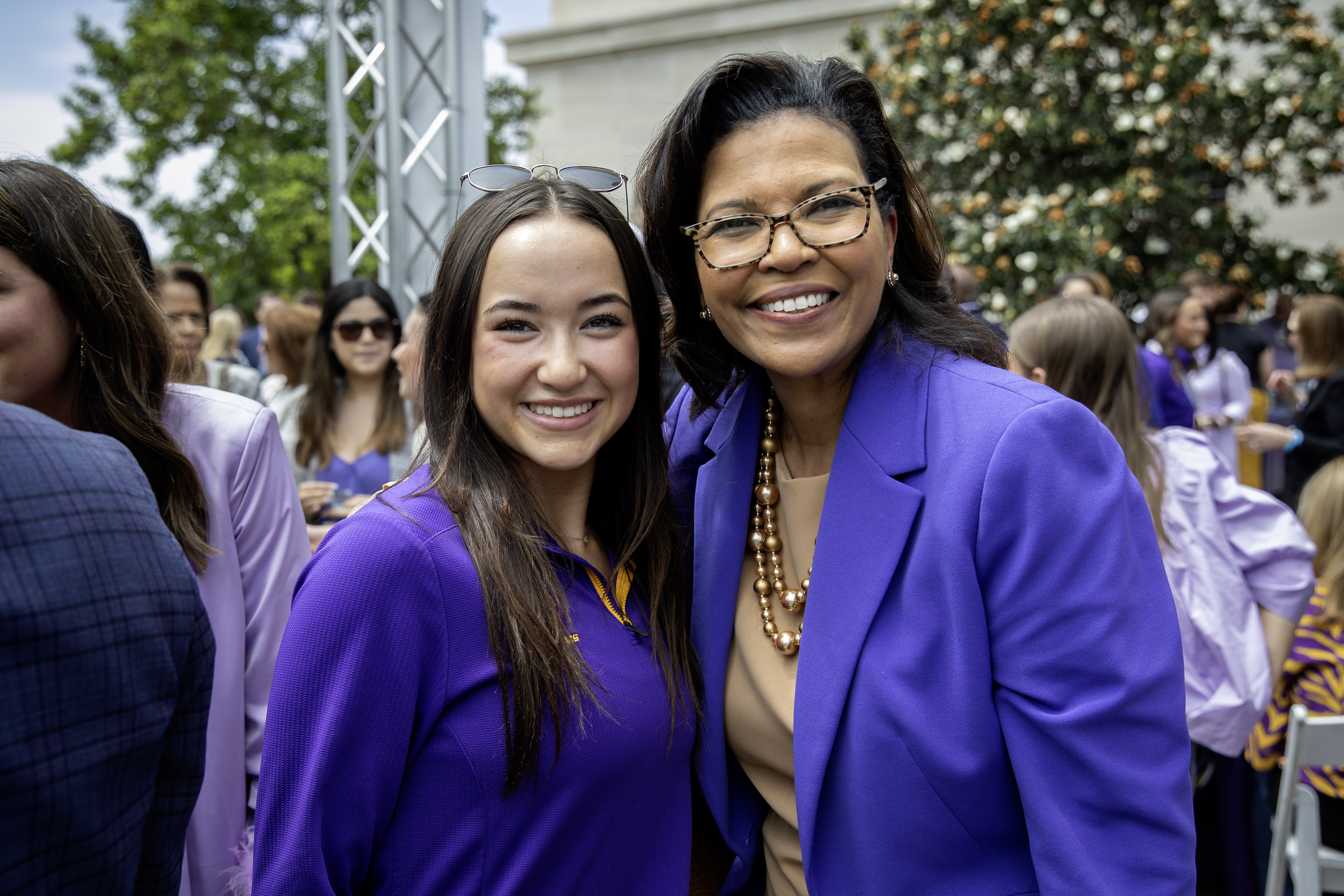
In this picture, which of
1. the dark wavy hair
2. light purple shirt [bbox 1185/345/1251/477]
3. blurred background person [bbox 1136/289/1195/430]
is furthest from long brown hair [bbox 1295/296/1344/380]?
the dark wavy hair

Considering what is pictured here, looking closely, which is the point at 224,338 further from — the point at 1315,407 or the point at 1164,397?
the point at 1315,407

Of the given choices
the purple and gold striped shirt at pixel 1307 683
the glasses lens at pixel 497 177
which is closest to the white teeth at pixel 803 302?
the glasses lens at pixel 497 177

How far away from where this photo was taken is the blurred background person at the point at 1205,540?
3113mm

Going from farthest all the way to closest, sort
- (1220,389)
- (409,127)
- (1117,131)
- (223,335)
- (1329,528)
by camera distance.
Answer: (1117,131), (1220,389), (223,335), (409,127), (1329,528)

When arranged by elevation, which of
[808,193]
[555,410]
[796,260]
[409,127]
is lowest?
[555,410]

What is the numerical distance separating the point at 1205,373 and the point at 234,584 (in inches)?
295

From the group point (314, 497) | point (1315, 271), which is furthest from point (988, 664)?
point (1315, 271)

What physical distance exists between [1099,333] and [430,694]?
2671 mm

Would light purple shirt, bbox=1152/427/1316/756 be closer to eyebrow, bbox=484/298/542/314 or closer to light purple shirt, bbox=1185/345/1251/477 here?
eyebrow, bbox=484/298/542/314

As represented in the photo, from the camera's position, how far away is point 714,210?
1.77 metres

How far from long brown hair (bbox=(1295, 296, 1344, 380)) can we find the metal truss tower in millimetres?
5676

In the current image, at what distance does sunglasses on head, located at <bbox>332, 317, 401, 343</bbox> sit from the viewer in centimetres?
448

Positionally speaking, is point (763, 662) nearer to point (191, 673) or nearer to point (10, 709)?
point (191, 673)

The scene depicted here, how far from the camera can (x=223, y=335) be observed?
281 inches
